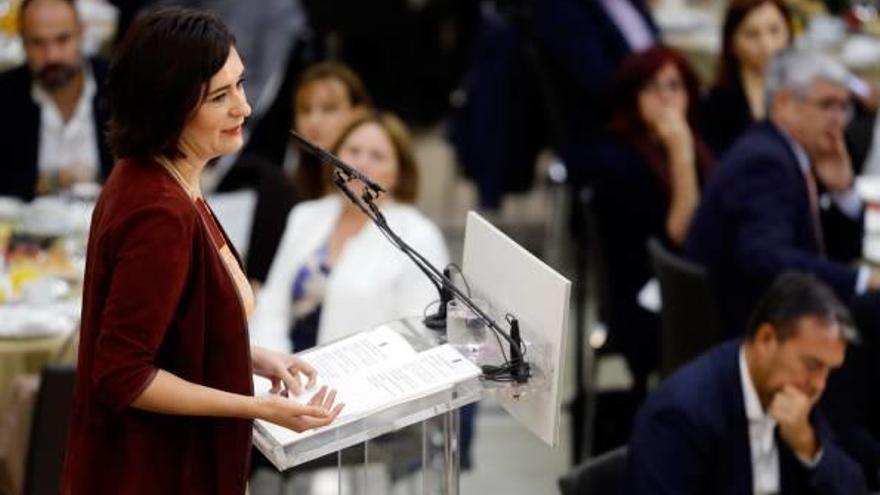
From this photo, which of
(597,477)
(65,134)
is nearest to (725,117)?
(65,134)

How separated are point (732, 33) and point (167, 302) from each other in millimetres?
4102

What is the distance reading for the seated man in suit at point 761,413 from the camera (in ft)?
11.6

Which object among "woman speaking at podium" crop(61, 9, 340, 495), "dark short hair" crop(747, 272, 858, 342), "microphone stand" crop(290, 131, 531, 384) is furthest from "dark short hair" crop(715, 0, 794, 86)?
"woman speaking at podium" crop(61, 9, 340, 495)

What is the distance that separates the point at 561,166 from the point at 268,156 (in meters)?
1.04

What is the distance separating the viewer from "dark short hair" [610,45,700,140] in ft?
18.5

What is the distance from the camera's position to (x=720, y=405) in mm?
3584

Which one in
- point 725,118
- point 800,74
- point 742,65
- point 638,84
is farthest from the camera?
point 742,65

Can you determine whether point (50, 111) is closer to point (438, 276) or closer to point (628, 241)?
point (628, 241)

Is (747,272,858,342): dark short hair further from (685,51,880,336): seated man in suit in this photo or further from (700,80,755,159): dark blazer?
(700,80,755,159): dark blazer

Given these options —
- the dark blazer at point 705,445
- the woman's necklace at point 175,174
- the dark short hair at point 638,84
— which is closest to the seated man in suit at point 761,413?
the dark blazer at point 705,445

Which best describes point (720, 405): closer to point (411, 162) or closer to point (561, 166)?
point (411, 162)

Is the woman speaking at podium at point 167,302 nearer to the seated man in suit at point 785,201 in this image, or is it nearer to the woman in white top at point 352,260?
the woman in white top at point 352,260

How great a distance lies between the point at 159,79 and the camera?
220 cm

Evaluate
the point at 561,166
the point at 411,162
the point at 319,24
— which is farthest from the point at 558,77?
the point at 319,24
